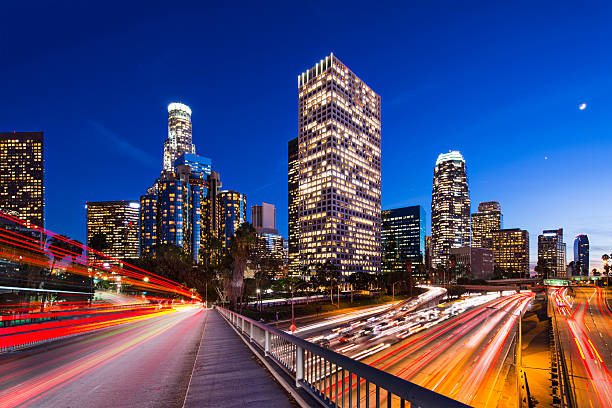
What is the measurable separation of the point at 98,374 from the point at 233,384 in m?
4.71

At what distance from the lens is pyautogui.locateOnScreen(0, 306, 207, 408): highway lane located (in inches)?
279

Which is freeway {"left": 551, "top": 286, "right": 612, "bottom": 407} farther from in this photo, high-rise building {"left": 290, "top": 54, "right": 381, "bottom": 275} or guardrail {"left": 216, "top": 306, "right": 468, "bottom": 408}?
high-rise building {"left": 290, "top": 54, "right": 381, "bottom": 275}

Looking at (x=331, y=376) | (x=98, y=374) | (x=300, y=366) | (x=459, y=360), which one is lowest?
(x=459, y=360)

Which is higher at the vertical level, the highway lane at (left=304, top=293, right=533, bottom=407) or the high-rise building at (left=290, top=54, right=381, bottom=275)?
the high-rise building at (left=290, top=54, right=381, bottom=275)

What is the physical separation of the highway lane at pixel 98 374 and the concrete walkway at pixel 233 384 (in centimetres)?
35

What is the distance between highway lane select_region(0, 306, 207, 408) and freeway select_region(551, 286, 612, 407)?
107 ft

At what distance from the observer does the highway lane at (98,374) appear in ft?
23.3

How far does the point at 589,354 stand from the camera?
127 ft

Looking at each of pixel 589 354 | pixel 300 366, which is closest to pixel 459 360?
pixel 589 354

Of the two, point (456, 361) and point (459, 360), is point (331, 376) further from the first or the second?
point (459, 360)

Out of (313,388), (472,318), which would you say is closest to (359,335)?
(472,318)

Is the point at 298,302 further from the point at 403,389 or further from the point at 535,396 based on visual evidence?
the point at 403,389

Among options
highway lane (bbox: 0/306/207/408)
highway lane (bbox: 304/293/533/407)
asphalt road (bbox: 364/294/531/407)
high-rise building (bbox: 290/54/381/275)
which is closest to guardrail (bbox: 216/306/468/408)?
highway lane (bbox: 0/306/207/408)

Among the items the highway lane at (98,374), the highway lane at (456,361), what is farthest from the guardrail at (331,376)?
the highway lane at (456,361)
